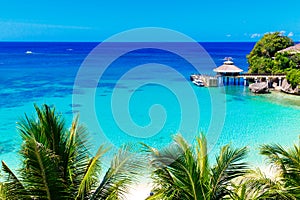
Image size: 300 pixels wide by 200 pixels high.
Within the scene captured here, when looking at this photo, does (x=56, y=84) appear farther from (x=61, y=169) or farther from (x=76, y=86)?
(x=61, y=169)

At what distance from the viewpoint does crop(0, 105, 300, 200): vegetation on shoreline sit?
167 inches

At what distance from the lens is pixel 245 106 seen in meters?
23.5

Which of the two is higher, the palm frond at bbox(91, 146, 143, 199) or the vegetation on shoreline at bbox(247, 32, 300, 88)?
the vegetation on shoreline at bbox(247, 32, 300, 88)

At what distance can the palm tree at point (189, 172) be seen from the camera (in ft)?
14.8

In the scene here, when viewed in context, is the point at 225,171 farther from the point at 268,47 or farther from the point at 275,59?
the point at 268,47

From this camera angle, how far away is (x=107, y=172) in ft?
15.1

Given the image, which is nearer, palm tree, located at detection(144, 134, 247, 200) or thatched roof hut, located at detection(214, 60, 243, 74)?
palm tree, located at detection(144, 134, 247, 200)

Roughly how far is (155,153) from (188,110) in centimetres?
1608

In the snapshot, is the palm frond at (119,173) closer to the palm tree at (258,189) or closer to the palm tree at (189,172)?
the palm tree at (189,172)

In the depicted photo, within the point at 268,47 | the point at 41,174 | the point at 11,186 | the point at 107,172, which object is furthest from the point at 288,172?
the point at 268,47

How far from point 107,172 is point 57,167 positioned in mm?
675

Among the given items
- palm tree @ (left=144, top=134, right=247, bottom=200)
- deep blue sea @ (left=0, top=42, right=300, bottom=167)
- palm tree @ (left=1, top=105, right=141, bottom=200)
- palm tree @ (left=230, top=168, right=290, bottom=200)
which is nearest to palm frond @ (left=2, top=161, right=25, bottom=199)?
palm tree @ (left=1, top=105, right=141, bottom=200)

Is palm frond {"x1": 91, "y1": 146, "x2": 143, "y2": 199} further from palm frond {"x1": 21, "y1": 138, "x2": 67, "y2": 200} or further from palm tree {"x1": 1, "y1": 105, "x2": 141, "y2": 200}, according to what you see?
palm frond {"x1": 21, "y1": 138, "x2": 67, "y2": 200}

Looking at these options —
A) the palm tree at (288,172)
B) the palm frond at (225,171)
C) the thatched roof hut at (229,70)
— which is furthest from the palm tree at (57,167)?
the thatched roof hut at (229,70)
